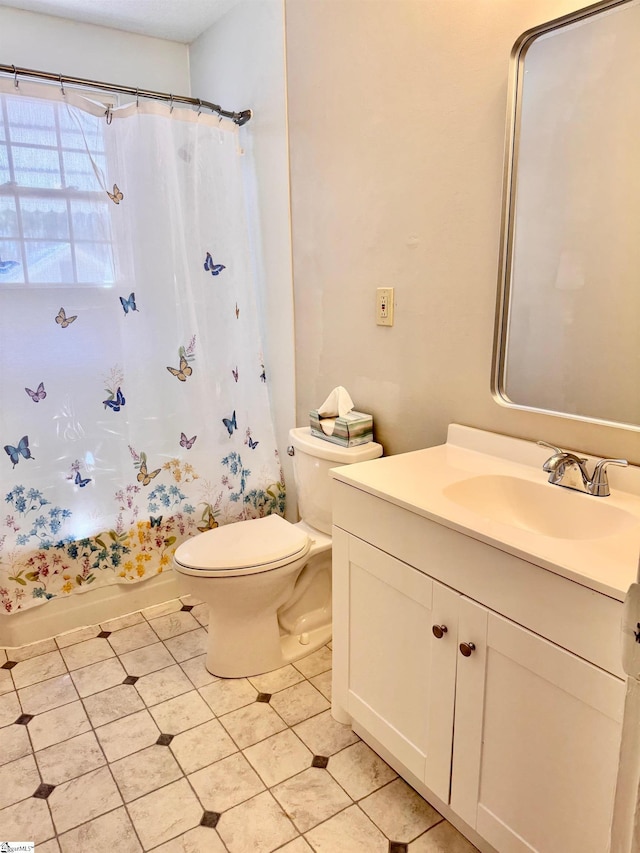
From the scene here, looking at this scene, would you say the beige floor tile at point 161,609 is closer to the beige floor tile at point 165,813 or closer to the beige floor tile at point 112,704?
the beige floor tile at point 112,704

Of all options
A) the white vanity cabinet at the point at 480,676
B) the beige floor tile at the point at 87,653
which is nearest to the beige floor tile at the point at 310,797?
the white vanity cabinet at the point at 480,676

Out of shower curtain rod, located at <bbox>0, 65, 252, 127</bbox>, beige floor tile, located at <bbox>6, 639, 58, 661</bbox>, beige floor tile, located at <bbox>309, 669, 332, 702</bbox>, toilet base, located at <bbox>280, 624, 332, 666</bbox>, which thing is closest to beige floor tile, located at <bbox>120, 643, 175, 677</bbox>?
beige floor tile, located at <bbox>6, 639, 58, 661</bbox>

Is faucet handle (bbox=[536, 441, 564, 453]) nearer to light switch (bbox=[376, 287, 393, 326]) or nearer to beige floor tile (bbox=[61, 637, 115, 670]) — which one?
light switch (bbox=[376, 287, 393, 326])

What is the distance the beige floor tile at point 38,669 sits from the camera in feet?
6.73

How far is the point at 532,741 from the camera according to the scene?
1.15 metres

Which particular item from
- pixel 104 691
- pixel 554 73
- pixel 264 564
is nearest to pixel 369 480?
pixel 264 564

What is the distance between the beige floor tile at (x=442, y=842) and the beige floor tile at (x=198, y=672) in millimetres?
854

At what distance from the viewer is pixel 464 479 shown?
1.51 m

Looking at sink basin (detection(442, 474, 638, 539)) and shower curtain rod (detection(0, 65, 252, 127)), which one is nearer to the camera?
sink basin (detection(442, 474, 638, 539))

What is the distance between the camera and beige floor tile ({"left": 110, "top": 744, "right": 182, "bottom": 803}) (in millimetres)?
1590

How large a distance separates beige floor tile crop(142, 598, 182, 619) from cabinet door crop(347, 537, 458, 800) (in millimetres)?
1067

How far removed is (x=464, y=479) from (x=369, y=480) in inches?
9.5

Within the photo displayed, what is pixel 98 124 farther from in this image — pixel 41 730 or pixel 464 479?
pixel 41 730

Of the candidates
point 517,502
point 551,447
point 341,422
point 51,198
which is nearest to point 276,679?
point 341,422
